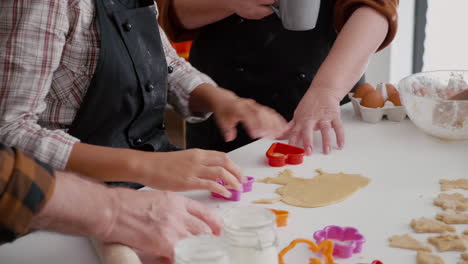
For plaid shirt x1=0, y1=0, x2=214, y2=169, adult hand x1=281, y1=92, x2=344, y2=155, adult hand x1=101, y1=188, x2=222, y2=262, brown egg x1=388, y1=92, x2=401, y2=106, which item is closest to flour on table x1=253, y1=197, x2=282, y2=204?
adult hand x1=101, y1=188, x2=222, y2=262

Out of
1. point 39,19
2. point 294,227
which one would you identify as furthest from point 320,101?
point 39,19

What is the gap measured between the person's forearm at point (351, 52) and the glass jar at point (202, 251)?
29.1 inches

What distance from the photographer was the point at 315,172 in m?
1.12

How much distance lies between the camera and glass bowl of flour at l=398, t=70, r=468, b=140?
1221 mm

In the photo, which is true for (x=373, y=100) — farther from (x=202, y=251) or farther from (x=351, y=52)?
(x=202, y=251)

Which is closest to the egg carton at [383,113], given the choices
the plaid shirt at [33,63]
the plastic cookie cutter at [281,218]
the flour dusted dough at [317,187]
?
the flour dusted dough at [317,187]

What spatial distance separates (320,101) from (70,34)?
584mm

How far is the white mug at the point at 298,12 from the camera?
121 cm

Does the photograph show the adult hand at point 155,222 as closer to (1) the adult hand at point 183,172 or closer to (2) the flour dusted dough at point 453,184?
(1) the adult hand at point 183,172

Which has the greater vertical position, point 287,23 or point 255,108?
point 287,23

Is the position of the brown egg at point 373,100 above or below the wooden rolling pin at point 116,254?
below

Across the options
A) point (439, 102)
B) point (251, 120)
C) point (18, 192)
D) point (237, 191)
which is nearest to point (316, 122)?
point (251, 120)

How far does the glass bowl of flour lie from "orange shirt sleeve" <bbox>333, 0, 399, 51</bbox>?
18 centimetres

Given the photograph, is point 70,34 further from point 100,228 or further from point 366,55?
point 366,55
